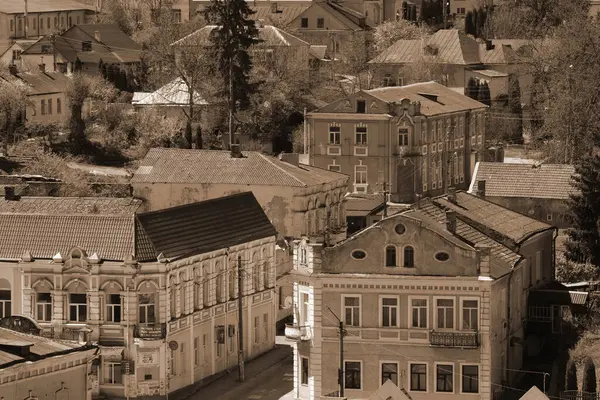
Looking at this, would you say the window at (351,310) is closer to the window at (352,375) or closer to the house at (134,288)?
the window at (352,375)

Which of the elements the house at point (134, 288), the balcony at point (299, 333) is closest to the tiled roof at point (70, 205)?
the house at point (134, 288)

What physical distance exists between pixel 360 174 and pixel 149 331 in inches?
1258

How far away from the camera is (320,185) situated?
9650cm

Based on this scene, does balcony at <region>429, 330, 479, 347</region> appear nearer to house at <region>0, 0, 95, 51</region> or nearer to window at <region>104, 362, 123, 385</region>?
window at <region>104, 362, 123, 385</region>

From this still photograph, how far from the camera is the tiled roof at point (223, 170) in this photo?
9550cm

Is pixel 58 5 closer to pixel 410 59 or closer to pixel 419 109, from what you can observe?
pixel 410 59

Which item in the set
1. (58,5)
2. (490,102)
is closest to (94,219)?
(490,102)

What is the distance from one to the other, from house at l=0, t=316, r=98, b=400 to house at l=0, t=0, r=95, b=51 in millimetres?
80347

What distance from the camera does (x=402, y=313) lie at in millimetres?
71312

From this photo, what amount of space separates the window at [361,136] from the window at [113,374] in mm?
32711

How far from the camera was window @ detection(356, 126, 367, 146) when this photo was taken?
107375 mm

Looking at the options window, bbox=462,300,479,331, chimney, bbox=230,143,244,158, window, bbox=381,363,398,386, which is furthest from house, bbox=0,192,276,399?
chimney, bbox=230,143,244,158

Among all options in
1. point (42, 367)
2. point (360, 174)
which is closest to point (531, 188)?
point (360, 174)

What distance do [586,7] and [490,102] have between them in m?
19.2
